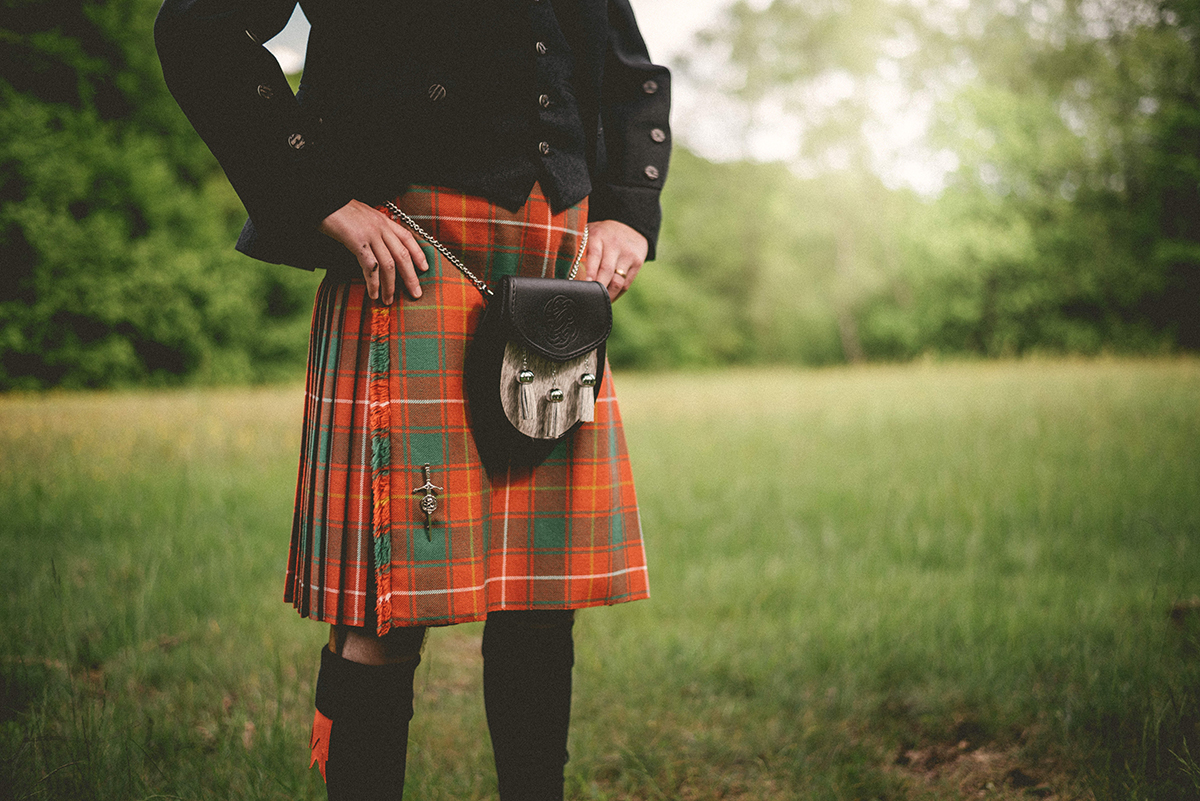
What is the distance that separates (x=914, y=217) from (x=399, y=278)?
25719mm

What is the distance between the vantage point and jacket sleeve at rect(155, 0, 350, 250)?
980mm

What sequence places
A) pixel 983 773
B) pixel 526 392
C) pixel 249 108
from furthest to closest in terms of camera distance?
pixel 983 773, pixel 526 392, pixel 249 108

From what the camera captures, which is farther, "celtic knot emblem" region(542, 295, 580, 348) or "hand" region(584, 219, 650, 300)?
"hand" region(584, 219, 650, 300)

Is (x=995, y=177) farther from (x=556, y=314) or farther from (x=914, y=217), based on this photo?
(x=556, y=314)

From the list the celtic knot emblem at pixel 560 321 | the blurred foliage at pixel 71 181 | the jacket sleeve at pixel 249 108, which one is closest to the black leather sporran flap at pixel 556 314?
the celtic knot emblem at pixel 560 321

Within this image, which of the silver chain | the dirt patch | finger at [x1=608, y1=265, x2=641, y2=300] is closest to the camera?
the silver chain

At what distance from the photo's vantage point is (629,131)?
4.67 ft

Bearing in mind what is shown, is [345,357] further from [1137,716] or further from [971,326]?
[971,326]

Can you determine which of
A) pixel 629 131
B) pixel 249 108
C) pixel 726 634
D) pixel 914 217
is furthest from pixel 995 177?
pixel 249 108

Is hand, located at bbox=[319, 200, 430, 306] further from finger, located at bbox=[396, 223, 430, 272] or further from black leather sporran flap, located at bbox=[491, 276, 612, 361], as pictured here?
black leather sporran flap, located at bbox=[491, 276, 612, 361]

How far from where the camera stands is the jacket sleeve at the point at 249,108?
3.22 ft

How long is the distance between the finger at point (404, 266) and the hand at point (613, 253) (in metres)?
0.37

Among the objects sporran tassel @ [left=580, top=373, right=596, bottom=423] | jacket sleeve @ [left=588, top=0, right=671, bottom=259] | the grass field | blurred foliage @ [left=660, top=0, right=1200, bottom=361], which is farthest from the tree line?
sporran tassel @ [left=580, top=373, right=596, bottom=423]

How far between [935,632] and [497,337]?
7.01 feet
